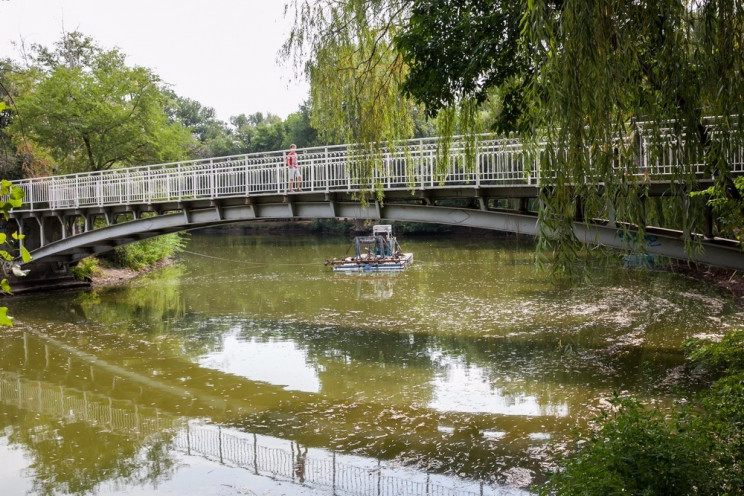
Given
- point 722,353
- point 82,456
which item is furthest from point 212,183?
point 722,353

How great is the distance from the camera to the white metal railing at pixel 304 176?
13305mm

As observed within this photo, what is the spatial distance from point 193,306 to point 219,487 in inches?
522

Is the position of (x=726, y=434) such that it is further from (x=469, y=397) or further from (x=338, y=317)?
(x=338, y=317)

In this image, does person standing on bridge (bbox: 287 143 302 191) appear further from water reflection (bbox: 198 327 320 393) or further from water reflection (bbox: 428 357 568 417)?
water reflection (bbox: 428 357 568 417)

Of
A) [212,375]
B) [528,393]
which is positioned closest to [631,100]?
[528,393]

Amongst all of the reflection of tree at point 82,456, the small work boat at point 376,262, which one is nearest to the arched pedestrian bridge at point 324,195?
the reflection of tree at point 82,456

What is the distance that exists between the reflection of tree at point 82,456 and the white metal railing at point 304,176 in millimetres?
5973

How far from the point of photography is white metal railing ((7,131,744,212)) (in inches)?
524

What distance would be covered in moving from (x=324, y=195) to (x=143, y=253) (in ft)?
57.1

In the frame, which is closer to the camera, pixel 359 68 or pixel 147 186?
pixel 359 68

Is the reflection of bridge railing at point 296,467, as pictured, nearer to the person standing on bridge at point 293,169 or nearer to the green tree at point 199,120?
the person standing on bridge at point 293,169

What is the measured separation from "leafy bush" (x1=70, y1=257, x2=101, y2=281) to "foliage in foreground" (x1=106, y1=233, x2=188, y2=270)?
207cm

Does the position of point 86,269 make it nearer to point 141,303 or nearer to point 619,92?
point 141,303

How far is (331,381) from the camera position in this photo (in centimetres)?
1162
